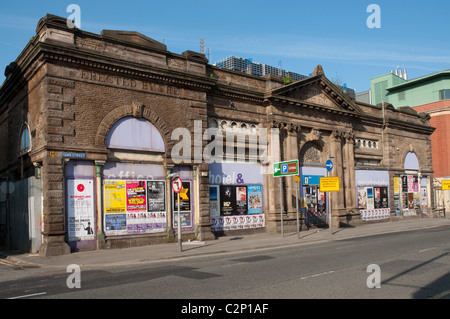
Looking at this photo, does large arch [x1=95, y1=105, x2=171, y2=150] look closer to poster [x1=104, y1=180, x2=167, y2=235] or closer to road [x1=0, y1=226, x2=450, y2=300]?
poster [x1=104, y1=180, x2=167, y2=235]

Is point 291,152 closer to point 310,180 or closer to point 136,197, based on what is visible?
point 310,180

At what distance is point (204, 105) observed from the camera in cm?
2320

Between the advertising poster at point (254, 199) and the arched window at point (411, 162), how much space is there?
61.5 feet

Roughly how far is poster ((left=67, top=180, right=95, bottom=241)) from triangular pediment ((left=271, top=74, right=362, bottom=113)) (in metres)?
12.9

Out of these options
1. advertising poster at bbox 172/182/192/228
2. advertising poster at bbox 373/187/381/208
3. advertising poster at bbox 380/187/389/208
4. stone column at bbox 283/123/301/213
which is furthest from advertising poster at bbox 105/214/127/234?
advertising poster at bbox 380/187/389/208

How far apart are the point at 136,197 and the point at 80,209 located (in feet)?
8.87

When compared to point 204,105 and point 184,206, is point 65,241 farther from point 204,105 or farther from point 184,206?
point 204,105

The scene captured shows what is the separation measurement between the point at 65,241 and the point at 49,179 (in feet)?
8.66

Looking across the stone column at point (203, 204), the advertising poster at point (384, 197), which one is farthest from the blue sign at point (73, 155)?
the advertising poster at point (384, 197)

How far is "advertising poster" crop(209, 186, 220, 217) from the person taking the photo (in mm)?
23906

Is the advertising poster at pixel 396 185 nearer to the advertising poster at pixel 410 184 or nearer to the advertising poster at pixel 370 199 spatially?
the advertising poster at pixel 410 184

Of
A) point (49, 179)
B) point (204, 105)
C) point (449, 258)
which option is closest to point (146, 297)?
point (449, 258)

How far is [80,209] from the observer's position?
60.8 feet

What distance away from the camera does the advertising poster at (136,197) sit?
790 inches
